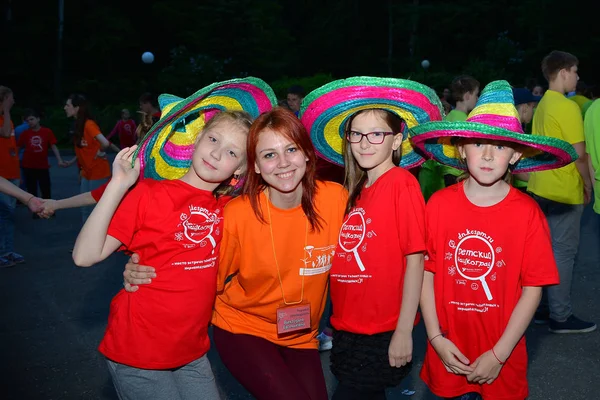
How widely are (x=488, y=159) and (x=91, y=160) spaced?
732 cm

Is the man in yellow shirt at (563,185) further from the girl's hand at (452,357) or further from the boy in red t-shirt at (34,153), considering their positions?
the boy in red t-shirt at (34,153)

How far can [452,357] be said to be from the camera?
3.15 metres

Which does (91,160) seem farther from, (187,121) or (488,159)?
(488,159)

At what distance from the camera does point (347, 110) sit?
349cm

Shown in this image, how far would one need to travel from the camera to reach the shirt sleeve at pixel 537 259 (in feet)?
10.0

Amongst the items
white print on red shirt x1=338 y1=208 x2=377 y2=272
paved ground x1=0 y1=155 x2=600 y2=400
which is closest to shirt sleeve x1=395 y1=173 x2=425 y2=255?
white print on red shirt x1=338 y1=208 x2=377 y2=272

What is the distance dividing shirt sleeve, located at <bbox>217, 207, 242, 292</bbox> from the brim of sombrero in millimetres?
972

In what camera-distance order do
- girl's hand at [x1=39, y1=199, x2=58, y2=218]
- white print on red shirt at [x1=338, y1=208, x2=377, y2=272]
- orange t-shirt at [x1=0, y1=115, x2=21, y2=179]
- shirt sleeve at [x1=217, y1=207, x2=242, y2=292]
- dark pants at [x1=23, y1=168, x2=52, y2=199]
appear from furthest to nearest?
dark pants at [x1=23, y1=168, x2=52, y2=199] < orange t-shirt at [x1=0, y1=115, x2=21, y2=179] < girl's hand at [x1=39, y1=199, x2=58, y2=218] < shirt sleeve at [x1=217, y1=207, x2=242, y2=292] < white print on red shirt at [x1=338, y1=208, x2=377, y2=272]

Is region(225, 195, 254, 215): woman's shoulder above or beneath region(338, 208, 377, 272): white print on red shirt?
above

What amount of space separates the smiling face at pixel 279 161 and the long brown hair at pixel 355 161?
0.30 meters

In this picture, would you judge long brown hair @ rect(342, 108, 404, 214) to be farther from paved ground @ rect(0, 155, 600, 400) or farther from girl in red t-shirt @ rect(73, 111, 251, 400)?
paved ground @ rect(0, 155, 600, 400)

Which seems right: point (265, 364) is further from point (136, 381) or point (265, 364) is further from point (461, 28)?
point (461, 28)

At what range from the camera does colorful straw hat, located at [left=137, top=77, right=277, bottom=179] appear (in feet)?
11.3

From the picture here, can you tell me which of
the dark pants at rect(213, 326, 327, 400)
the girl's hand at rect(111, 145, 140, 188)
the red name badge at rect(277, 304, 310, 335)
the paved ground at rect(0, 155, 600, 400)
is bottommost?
the paved ground at rect(0, 155, 600, 400)
